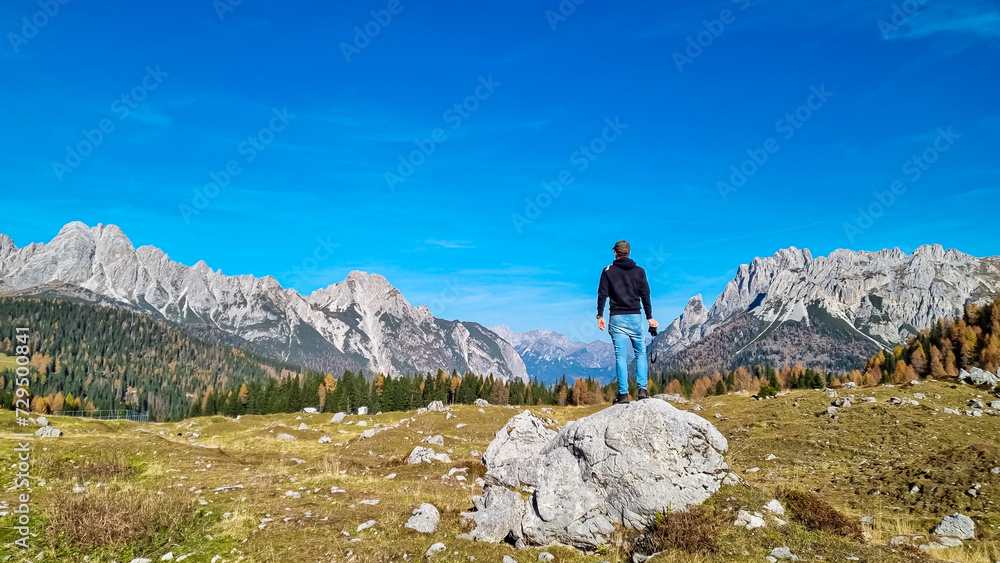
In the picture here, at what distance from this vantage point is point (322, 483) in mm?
22438

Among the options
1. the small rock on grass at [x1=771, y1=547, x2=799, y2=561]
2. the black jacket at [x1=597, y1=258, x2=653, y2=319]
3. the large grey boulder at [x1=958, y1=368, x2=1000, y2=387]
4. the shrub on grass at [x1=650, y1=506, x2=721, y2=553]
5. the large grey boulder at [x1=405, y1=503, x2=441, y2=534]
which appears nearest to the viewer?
the small rock on grass at [x1=771, y1=547, x2=799, y2=561]

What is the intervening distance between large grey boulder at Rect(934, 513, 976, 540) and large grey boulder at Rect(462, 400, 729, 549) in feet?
18.5

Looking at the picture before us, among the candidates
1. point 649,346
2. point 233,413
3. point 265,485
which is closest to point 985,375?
point 649,346

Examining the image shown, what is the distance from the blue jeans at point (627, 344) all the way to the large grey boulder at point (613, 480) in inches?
36.3

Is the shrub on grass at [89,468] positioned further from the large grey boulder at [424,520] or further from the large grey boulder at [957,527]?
the large grey boulder at [957,527]

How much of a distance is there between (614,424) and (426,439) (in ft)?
102

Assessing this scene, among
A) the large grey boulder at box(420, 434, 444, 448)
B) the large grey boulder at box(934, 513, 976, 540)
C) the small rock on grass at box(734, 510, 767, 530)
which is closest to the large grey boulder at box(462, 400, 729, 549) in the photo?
the small rock on grass at box(734, 510, 767, 530)

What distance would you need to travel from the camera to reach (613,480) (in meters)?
14.0

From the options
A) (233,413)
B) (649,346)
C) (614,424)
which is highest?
(649,346)

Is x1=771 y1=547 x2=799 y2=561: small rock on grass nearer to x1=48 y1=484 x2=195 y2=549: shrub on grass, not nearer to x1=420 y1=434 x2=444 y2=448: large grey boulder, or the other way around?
x1=48 y1=484 x2=195 y2=549: shrub on grass

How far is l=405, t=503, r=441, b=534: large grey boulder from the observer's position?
1455cm

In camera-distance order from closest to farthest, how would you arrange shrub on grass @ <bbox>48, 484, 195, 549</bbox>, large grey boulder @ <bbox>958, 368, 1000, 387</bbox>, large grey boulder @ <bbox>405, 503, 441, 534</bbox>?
shrub on grass @ <bbox>48, 484, 195, 549</bbox> < large grey boulder @ <bbox>405, 503, 441, 534</bbox> < large grey boulder @ <bbox>958, 368, 1000, 387</bbox>

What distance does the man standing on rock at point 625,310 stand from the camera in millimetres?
15914

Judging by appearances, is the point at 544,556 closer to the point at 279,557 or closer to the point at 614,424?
the point at 614,424
